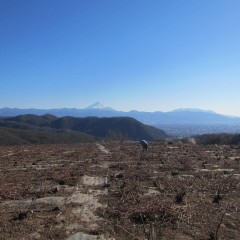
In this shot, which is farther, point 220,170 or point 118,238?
point 220,170

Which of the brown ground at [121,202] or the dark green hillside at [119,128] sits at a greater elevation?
the brown ground at [121,202]

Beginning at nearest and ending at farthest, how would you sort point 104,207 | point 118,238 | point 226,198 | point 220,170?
point 118,238 → point 104,207 → point 226,198 → point 220,170

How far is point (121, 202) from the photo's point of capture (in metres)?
10.6

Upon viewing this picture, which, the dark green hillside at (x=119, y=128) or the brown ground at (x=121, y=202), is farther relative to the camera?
the dark green hillside at (x=119, y=128)

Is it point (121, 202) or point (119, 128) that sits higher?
point (121, 202)

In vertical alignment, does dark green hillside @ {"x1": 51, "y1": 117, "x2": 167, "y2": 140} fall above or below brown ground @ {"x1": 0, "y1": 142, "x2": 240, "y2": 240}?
below

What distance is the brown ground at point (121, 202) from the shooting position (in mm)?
8297

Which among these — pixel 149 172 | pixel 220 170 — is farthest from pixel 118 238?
pixel 220 170

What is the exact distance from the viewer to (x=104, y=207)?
10266mm

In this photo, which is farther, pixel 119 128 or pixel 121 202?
pixel 119 128

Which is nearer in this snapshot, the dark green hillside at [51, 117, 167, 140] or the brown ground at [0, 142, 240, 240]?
the brown ground at [0, 142, 240, 240]

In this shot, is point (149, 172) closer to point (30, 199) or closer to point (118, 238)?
point (30, 199)

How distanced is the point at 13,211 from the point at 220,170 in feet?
32.6

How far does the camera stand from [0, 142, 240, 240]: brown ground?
830cm
